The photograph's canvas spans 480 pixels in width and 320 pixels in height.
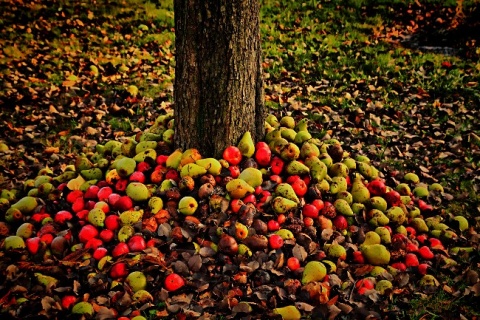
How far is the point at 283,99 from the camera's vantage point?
5.64 metres

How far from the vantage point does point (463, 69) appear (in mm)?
6504

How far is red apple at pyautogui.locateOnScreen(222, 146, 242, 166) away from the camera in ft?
10.7

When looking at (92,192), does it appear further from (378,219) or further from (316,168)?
(378,219)

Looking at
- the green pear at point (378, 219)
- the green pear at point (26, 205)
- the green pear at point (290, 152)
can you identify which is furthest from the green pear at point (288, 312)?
the green pear at point (26, 205)

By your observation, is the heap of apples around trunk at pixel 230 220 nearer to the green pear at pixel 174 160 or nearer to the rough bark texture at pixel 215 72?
the green pear at pixel 174 160

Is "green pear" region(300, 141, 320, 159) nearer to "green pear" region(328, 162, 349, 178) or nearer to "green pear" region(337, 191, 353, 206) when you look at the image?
"green pear" region(328, 162, 349, 178)

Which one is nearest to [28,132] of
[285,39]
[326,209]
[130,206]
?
[130,206]

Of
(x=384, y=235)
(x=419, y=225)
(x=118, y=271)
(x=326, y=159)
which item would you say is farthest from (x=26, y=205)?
(x=419, y=225)

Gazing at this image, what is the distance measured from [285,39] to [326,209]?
5.13 m

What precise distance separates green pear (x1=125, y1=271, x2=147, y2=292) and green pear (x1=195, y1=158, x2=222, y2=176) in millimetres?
928

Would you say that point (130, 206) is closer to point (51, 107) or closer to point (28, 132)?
point (28, 132)

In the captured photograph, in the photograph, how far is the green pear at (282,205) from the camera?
10.0 feet

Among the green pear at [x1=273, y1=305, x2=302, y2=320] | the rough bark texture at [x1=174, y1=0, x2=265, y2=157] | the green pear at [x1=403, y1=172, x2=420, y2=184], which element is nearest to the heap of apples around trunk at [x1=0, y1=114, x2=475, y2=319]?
the green pear at [x1=273, y1=305, x2=302, y2=320]

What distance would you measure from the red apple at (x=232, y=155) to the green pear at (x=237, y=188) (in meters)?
0.24
